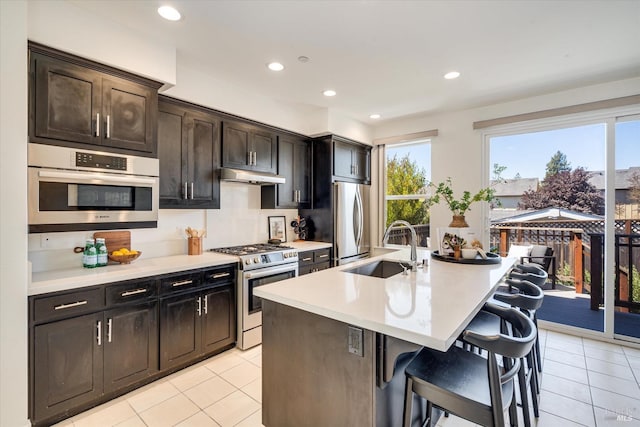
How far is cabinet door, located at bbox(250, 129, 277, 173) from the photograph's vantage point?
3.55 meters

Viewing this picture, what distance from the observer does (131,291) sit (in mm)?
2242

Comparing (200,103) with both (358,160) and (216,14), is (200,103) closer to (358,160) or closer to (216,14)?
(216,14)

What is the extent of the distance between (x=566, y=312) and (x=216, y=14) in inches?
190

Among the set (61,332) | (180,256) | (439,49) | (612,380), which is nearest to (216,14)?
(439,49)

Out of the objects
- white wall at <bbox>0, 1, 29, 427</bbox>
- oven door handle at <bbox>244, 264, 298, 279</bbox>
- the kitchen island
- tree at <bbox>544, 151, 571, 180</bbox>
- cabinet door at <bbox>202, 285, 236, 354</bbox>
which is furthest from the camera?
tree at <bbox>544, 151, 571, 180</bbox>

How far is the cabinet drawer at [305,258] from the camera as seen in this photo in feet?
12.0

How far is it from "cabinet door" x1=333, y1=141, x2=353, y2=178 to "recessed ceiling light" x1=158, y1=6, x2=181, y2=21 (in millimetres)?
2449

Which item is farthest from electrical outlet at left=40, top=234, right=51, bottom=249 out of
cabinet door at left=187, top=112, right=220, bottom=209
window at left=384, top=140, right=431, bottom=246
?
window at left=384, top=140, right=431, bottom=246

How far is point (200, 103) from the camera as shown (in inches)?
119

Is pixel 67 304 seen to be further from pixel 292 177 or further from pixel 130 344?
pixel 292 177

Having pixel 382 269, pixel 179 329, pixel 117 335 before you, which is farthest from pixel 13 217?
pixel 382 269

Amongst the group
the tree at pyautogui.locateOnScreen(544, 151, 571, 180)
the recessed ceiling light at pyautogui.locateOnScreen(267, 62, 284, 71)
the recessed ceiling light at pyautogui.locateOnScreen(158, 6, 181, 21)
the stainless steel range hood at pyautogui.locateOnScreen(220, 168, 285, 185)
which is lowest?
the stainless steel range hood at pyautogui.locateOnScreen(220, 168, 285, 185)

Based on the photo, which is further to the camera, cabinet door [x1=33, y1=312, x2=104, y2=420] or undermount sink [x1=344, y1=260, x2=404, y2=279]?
undermount sink [x1=344, y1=260, x2=404, y2=279]

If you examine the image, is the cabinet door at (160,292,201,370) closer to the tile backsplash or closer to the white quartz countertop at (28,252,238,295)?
the white quartz countertop at (28,252,238,295)
